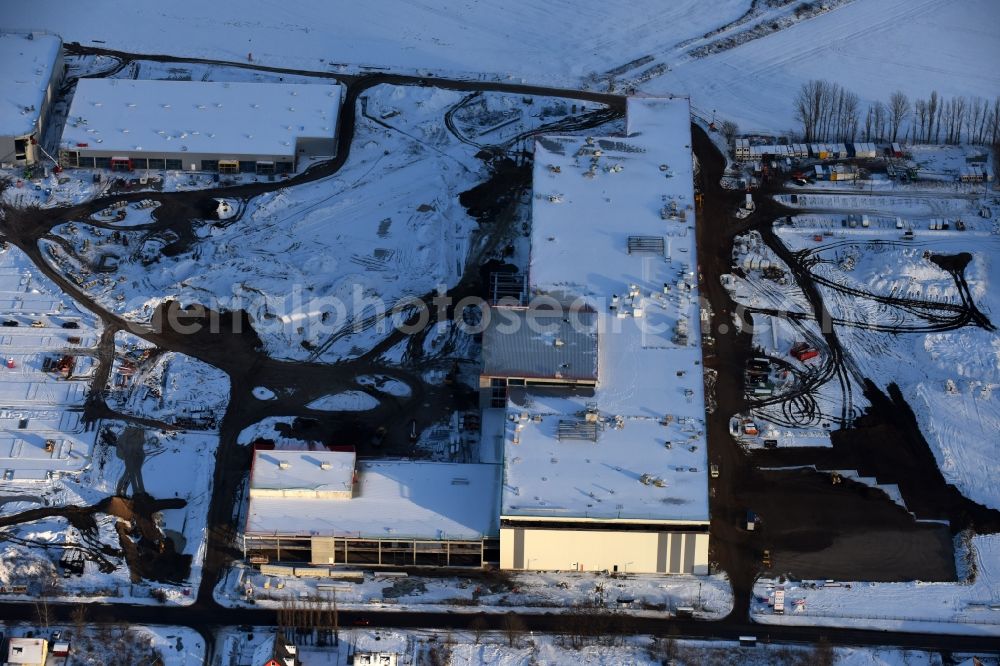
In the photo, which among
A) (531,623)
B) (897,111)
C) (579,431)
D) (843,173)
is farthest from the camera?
(897,111)

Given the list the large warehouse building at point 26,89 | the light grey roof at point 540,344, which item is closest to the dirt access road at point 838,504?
the light grey roof at point 540,344

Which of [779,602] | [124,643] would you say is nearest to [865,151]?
[779,602]

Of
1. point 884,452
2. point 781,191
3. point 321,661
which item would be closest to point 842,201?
point 781,191

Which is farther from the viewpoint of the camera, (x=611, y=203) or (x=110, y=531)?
(x=611, y=203)

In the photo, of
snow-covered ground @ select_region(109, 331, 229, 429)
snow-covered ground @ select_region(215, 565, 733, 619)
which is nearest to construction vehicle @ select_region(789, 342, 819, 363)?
snow-covered ground @ select_region(215, 565, 733, 619)

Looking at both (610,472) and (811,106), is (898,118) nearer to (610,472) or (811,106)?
(811,106)

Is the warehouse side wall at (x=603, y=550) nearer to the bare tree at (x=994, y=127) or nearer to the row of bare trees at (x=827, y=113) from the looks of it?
the row of bare trees at (x=827, y=113)

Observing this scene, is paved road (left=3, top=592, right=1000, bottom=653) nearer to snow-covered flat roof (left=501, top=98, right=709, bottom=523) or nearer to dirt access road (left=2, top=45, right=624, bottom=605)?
dirt access road (left=2, top=45, right=624, bottom=605)
